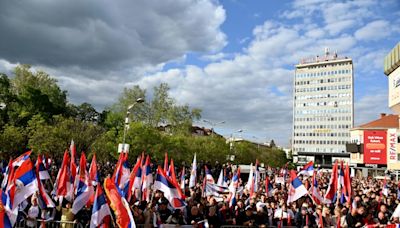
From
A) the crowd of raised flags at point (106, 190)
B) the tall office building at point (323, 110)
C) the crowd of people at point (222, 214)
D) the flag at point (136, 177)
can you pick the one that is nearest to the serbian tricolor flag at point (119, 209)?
the crowd of raised flags at point (106, 190)

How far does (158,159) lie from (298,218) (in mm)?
28205

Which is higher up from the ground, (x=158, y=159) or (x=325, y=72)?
(x=325, y=72)

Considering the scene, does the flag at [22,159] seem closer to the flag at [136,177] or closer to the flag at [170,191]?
the flag at [136,177]

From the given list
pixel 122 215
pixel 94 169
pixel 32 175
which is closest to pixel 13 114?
pixel 94 169

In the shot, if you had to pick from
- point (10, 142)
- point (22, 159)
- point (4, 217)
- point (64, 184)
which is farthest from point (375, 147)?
point (4, 217)

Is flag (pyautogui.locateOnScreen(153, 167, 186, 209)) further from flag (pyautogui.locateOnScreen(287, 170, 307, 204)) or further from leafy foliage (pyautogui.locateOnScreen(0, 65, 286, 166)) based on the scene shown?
leafy foliage (pyautogui.locateOnScreen(0, 65, 286, 166))

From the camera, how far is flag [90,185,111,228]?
301 inches

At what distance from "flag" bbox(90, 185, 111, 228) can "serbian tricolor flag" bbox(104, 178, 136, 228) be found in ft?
0.84

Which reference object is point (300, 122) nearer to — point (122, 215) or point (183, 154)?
point (183, 154)

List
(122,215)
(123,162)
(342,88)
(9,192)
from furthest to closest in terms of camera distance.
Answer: (342,88) < (123,162) < (9,192) < (122,215)

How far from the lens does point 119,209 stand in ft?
24.3

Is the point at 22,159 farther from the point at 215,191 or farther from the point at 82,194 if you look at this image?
the point at 215,191

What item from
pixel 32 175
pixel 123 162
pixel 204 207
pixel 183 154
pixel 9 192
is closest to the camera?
pixel 9 192

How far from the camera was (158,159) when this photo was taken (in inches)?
1518
